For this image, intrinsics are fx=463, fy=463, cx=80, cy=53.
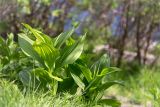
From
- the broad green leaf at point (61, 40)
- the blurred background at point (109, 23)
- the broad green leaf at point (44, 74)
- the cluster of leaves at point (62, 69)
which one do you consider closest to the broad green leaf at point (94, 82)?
the cluster of leaves at point (62, 69)

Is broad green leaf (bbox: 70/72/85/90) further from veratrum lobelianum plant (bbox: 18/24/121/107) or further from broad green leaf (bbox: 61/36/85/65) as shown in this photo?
broad green leaf (bbox: 61/36/85/65)

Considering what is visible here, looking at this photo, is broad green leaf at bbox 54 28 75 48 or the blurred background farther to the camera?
the blurred background

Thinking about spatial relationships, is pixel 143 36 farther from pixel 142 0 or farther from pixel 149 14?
pixel 142 0

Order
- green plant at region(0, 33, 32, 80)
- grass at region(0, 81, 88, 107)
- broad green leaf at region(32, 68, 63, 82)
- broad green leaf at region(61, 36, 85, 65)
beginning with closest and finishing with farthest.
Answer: grass at region(0, 81, 88, 107)
broad green leaf at region(32, 68, 63, 82)
broad green leaf at region(61, 36, 85, 65)
green plant at region(0, 33, 32, 80)

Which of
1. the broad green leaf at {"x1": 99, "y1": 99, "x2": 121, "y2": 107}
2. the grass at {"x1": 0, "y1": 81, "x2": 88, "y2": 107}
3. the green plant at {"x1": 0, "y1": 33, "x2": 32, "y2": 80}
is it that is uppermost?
the green plant at {"x1": 0, "y1": 33, "x2": 32, "y2": 80}

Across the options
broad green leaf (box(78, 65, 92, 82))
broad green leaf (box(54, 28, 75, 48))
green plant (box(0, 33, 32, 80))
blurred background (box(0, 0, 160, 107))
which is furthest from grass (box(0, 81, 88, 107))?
blurred background (box(0, 0, 160, 107))

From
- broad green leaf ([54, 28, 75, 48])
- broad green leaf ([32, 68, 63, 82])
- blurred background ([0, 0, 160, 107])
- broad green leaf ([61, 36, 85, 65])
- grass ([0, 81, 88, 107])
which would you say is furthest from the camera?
blurred background ([0, 0, 160, 107])

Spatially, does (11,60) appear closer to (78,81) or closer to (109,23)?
(78,81)

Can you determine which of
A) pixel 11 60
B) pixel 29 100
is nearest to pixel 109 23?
pixel 11 60
